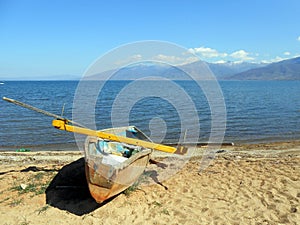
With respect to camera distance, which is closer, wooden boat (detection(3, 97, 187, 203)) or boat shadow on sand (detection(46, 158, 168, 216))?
wooden boat (detection(3, 97, 187, 203))

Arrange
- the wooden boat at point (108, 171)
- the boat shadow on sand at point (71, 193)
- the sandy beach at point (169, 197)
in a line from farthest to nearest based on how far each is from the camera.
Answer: the boat shadow on sand at point (71, 193) < the sandy beach at point (169, 197) < the wooden boat at point (108, 171)

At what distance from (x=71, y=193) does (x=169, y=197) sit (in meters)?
3.07

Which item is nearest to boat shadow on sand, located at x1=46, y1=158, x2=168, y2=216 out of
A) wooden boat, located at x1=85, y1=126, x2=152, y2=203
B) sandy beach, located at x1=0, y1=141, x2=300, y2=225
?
sandy beach, located at x1=0, y1=141, x2=300, y2=225

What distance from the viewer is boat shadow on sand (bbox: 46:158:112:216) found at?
7.69m

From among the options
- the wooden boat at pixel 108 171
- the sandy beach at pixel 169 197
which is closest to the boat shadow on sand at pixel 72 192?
the sandy beach at pixel 169 197

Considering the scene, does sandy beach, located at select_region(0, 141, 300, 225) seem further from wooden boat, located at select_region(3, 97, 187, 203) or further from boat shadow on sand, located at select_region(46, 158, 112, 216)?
wooden boat, located at select_region(3, 97, 187, 203)

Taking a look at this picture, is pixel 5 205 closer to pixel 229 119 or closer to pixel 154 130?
pixel 154 130

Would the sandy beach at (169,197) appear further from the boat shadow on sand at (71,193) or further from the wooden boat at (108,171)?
the wooden boat at (108,171)

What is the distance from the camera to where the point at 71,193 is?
8523 millimetres

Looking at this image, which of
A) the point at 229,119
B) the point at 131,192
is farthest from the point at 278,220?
the point at 229,119

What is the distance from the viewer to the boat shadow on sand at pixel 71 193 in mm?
7688

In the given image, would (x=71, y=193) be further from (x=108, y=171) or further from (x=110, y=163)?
(x=108, y=171)

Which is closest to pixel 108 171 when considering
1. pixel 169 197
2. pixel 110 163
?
pixel 110 163

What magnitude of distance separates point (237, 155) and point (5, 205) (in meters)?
10.1
